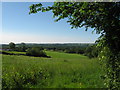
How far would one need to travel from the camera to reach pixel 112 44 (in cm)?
392

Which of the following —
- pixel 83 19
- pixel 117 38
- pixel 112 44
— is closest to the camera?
pixel 83 19

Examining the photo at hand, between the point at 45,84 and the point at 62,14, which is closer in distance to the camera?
the point at 62,14

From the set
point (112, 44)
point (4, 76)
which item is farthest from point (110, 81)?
point (4, 76)

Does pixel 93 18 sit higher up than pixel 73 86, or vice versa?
pixel 93 18

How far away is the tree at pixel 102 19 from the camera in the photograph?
2.85 m

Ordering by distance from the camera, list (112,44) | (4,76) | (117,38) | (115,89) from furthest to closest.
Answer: (4,76)
(115,89)
(112,44)
(117,38)

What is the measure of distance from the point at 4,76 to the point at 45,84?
1820 millimetres

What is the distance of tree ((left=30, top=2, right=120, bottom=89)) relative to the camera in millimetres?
2852

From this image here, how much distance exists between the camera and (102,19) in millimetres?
3301

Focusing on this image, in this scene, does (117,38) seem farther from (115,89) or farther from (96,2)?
(115,89)

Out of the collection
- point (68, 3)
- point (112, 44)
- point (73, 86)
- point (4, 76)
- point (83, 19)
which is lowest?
point (73, 86)

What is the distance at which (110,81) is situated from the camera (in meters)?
4.35

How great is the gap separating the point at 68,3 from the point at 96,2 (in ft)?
1.80

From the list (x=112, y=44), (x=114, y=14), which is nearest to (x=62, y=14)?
(x=114, y=14)
